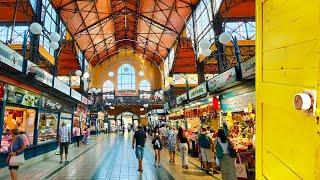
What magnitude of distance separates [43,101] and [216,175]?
7975mm

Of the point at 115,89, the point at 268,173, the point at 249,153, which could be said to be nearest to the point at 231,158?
the point at 249,153

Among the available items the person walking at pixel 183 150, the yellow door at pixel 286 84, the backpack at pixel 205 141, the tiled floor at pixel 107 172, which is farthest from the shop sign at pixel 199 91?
the yellow door at pixel 286 84

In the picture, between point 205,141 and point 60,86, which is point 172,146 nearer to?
point 205,141

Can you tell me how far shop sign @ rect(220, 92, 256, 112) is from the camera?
9.63m

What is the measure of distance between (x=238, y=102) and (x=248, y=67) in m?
2.86

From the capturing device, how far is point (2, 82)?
933 cm

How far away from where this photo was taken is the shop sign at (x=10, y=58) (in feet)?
25.9

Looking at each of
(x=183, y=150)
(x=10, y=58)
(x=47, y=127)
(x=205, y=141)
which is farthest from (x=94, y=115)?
(x=10, y=58)

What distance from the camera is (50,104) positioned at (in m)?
14.6

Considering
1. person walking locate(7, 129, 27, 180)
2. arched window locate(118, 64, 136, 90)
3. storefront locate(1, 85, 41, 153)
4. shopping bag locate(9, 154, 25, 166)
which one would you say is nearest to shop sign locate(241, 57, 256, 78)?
person walking locate(7, 129, 27, 180)

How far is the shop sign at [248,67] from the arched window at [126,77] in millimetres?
38981

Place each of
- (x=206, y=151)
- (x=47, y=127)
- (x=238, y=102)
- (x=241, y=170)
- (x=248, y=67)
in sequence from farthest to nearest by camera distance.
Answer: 1. (x=47, y=127)
2. (x=238, y=102)
3. (x=206, y=151)
4. (x=248, y=67)
5. (x=241, y=170)

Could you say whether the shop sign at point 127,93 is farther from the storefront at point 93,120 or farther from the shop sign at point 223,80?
the shop sign at point 223,80

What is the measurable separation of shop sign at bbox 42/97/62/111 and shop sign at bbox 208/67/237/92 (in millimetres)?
6968
